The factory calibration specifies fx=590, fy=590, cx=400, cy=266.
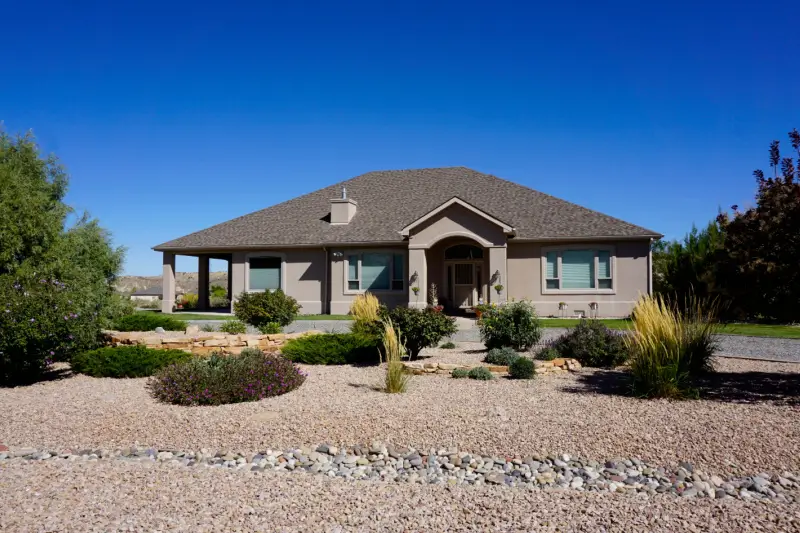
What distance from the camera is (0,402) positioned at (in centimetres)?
892

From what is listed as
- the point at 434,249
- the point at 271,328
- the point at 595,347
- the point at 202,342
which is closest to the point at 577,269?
the point at 434,249

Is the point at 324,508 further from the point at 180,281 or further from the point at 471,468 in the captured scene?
the point at 180,281

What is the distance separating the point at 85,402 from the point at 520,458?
6.46m

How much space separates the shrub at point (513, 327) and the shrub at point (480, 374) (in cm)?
263

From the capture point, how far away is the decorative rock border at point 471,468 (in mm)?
5289

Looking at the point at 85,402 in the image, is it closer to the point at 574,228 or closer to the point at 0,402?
the point at 0,402

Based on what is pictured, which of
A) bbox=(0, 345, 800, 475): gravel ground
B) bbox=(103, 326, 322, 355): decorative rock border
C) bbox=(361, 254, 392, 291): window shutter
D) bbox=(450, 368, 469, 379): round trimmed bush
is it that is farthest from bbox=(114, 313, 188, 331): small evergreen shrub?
bbox=(450, 368, 469, 379): round trimmed bush

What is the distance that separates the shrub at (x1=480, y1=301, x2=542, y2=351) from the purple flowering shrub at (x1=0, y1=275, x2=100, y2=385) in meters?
8.12

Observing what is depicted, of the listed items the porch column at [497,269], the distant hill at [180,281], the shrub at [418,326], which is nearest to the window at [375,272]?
the porch column at [497,269]

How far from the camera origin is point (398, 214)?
2655cm

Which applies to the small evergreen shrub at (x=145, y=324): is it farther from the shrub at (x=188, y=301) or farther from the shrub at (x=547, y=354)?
the shrub at (x=188, y=301)

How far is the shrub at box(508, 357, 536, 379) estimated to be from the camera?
996 cm

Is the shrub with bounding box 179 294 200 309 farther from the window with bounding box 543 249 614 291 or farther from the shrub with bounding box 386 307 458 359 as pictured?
the shrub with bounding box 386 307 458 359

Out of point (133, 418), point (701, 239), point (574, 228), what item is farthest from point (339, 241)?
point (133, 418)
